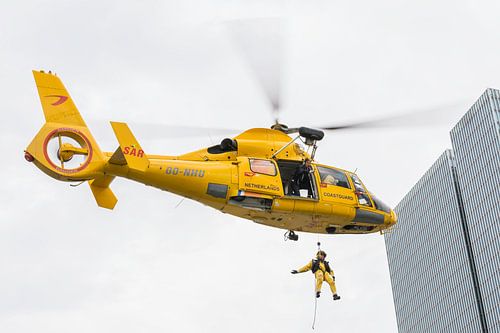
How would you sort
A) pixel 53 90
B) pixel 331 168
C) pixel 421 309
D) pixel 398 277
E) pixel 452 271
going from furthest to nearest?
pixel 398 277 → pixel 421 309 → pixel 452 271 → pixel 331 168 → pixel 53 90

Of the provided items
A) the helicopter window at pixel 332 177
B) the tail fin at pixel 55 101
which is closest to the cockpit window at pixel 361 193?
the helicopter window at pixel 332 177

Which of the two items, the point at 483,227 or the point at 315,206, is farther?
the point at 483,227

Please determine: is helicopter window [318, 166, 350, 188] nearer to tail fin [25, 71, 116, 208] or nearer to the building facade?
tail fin [25, 71, 116, 208]

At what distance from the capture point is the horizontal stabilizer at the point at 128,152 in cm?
2783

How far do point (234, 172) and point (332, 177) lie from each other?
14.0ft

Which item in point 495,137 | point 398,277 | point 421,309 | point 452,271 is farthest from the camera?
point 398,277

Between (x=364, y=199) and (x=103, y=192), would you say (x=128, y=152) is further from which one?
(x=364, y=199)

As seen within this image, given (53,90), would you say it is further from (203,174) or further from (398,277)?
(398,277)

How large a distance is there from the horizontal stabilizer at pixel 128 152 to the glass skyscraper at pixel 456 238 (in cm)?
10403

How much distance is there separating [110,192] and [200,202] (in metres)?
3.50

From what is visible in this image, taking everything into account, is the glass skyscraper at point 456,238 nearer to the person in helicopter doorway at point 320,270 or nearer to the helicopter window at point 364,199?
the person in helicopter doorway at point 320,270

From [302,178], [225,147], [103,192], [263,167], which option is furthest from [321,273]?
[103,192]

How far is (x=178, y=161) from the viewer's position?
95.3 feet

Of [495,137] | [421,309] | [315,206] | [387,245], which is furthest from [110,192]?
[387,245]
